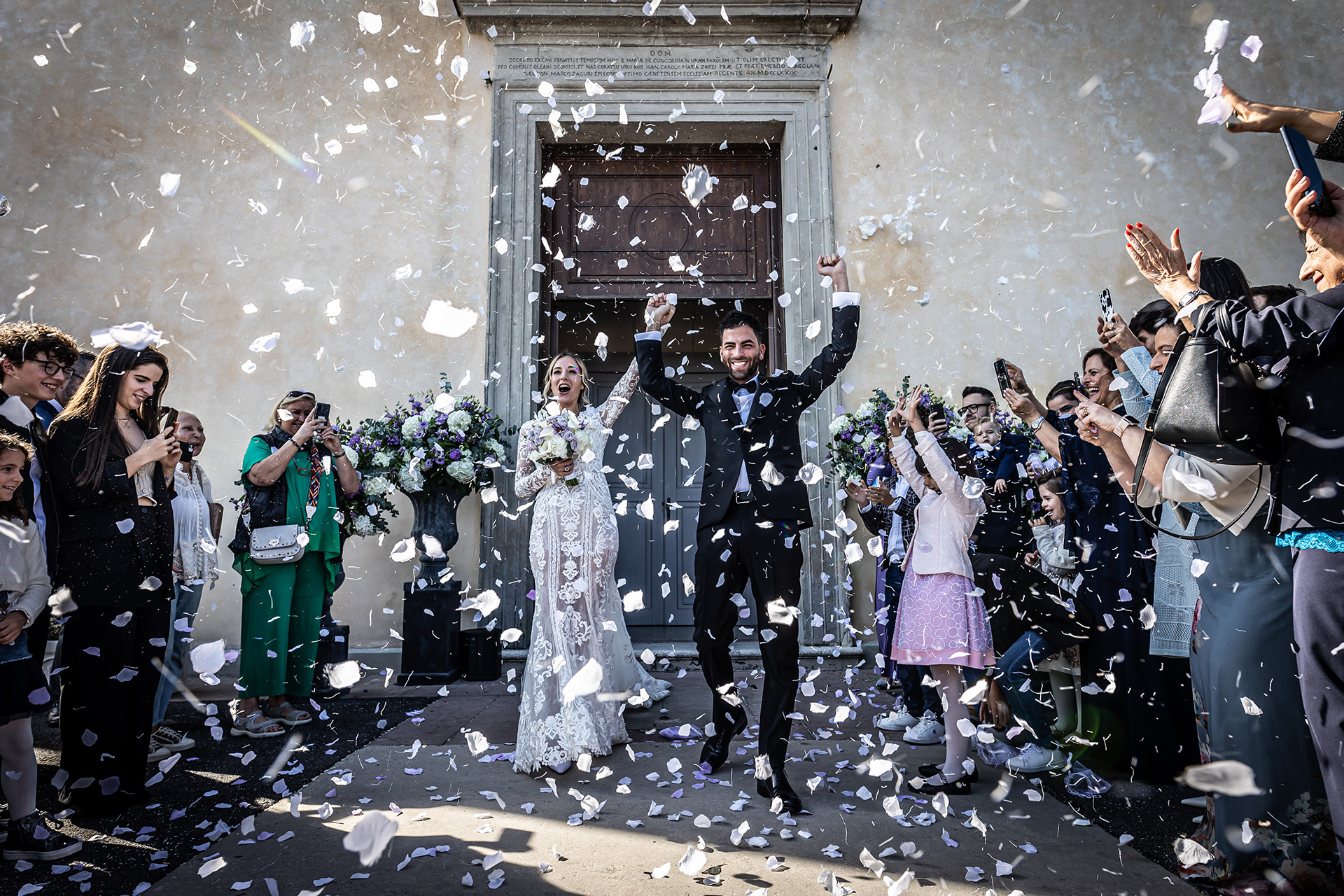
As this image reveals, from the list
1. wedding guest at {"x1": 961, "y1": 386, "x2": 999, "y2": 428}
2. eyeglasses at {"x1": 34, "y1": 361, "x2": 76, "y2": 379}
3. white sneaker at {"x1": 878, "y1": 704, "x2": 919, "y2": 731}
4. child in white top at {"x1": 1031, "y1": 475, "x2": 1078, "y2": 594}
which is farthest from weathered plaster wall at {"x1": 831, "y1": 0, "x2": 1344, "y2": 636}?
eyeglasses at {"x1": 34, "y1": 361, "x2": 76, "y2": 379}

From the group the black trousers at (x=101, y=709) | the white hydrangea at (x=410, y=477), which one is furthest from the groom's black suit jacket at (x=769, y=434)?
the white hydrangea at (x=410, y=477)

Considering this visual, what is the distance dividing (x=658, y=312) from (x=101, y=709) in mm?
2660

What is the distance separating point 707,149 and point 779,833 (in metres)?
6.00

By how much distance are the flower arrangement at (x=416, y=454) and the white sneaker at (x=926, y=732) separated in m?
3.40

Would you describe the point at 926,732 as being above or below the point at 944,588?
below

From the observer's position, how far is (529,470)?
382 centimetres

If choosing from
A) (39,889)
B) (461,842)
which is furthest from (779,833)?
(39,889)

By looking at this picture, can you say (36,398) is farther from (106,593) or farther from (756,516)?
(756,516)

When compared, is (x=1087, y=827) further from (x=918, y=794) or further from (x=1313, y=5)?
(x=1313, y=5)

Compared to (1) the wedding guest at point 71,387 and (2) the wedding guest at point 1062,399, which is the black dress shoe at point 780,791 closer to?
(2) the wedding guest at point 1062,399

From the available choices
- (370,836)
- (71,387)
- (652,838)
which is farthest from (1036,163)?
(71,387)

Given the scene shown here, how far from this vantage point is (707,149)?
708 centimetres

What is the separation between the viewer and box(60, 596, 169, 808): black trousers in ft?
9.35

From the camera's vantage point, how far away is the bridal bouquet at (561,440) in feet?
11.9
